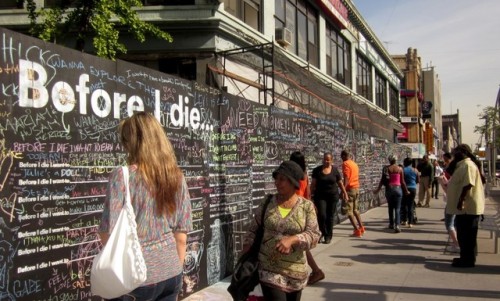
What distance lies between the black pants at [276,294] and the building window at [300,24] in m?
13.2

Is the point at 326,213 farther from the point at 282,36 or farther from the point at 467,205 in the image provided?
the point at 282,36

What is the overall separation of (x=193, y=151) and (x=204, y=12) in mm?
7210

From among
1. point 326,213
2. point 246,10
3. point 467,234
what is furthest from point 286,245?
point 246,10

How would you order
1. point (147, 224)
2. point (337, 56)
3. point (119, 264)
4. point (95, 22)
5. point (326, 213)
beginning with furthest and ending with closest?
point (337, 56) < point (326, 213) < point (95, 22) < point (147, 224) < point (119, 264)

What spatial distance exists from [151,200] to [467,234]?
6.69 metres

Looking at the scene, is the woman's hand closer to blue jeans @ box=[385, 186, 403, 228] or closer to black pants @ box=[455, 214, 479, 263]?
black pants @ box=[455, 214, 479, 263]

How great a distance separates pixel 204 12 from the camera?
12531 millimetres

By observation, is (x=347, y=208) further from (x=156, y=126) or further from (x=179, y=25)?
(x=156, y=126)

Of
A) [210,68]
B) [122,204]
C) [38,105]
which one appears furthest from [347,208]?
[122,204]

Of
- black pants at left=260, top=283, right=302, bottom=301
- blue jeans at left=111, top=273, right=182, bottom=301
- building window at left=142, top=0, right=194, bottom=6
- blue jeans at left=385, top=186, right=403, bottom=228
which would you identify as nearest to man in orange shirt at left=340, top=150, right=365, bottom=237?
blue jeans at left=385, top=186, right=403, bottom=228

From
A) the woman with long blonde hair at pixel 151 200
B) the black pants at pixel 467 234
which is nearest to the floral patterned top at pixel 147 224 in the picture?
the woman with long blonde hair at pixel 151 200

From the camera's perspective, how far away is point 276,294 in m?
3.86

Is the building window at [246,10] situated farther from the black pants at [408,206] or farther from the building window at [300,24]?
the black pants at [408,206]

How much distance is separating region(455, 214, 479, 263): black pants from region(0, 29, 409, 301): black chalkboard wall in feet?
12.7
